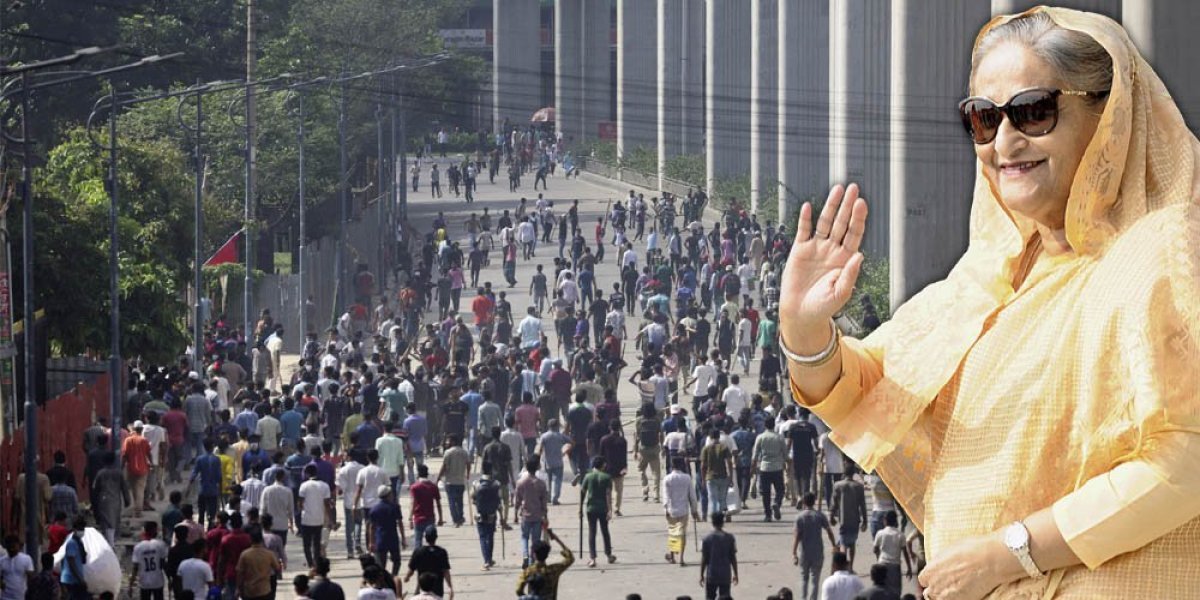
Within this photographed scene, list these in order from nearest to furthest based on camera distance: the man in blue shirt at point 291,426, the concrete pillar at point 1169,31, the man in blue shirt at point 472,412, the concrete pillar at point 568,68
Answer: the man in blue shirt at point 291,426 < the man in blue shirt at point 472,412 < the concrete pillar at point 1169,31 < the concrete pillar at point 568,68

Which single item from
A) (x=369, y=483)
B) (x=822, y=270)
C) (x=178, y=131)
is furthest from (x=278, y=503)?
(x=178, y=131)

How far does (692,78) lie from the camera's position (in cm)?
8762

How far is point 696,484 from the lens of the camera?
90.7 ft

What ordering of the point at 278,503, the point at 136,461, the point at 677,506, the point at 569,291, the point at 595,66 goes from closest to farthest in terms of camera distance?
the point at 278,503 < the point at 677,506 < the point at 136,461 < the point at 569,291 < the point at 595,66

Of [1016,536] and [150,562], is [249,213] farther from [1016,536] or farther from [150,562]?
[1016,536]

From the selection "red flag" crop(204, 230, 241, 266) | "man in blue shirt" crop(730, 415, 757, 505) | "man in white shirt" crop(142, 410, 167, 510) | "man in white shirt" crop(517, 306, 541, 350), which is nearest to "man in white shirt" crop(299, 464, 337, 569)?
"man in white shirt" crop(142, 410, 167, 510)

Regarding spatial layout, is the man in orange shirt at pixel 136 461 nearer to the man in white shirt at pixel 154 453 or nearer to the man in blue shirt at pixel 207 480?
the man in white shirt at pixel 154 453

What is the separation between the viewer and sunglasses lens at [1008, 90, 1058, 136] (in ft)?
12.4

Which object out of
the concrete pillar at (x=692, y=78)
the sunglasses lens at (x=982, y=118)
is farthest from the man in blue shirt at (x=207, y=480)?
the concrete pillar at (x=692, y=78)

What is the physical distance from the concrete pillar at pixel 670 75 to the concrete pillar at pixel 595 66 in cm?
1566

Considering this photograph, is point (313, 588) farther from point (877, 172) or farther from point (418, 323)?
point (877, 172)

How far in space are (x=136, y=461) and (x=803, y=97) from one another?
136 feet

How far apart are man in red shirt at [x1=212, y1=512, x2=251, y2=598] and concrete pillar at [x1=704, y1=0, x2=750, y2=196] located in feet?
188

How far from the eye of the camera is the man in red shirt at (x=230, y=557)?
1993 cm
